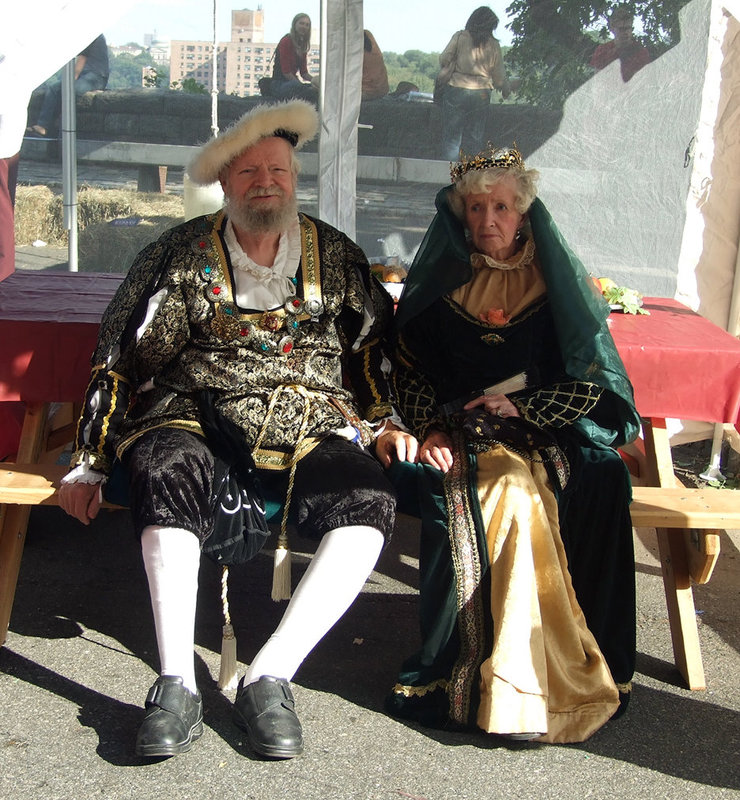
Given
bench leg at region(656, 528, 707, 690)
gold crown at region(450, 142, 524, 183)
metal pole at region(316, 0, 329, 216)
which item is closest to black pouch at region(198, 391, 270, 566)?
gold crown at region(450, 142, 524, 183)

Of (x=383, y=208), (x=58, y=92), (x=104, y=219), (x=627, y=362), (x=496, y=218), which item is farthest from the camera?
(x=104, y=219)

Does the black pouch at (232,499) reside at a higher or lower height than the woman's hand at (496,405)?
lower

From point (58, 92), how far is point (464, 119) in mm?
2329

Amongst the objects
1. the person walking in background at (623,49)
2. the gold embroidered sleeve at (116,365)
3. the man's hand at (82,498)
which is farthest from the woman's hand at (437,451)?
the person walking in background at (623,49)

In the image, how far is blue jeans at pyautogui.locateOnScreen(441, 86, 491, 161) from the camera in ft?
16.8

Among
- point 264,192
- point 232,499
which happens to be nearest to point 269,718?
point 232,499

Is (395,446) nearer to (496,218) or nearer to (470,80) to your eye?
(496,218)

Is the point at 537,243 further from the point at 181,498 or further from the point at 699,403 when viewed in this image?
the point at 181,498

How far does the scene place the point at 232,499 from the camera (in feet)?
9.11

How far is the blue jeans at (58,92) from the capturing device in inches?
220

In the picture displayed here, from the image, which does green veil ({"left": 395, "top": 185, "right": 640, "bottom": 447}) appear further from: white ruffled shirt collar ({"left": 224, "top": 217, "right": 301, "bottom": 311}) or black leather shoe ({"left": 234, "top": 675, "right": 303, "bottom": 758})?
black leather shoe ({"left": 234, "top": 675, "right": 303, "bottom": 758})

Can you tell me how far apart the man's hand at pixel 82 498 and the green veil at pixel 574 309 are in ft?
3.70

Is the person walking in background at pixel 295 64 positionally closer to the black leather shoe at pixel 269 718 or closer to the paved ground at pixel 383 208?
the paved ground at pixel 383 208

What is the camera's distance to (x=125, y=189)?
18.7 ft
